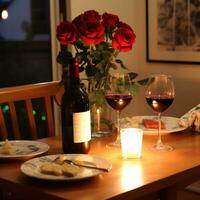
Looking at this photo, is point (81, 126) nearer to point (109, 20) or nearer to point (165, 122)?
point (109, 20)

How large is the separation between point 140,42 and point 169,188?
213cm

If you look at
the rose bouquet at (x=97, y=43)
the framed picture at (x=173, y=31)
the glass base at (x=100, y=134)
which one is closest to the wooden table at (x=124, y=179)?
the glass base at (x=100, y=134)

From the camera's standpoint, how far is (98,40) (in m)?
1.75

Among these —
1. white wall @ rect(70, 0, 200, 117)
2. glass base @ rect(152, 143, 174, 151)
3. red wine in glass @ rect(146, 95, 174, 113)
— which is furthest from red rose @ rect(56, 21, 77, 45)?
white wall @ rect(70, 0, 200, 117)

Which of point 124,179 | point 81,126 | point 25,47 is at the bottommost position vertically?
point 124,179

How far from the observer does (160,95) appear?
176 cm

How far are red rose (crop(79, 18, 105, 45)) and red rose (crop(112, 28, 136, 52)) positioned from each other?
0.07 meters

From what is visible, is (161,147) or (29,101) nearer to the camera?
(161,147)

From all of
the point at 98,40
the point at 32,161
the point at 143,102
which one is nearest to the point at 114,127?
the point at 98,40

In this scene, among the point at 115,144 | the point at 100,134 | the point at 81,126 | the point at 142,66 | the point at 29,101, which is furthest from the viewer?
the point at 142,66

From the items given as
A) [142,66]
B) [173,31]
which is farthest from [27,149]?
[142,66]

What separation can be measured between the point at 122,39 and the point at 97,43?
96mm

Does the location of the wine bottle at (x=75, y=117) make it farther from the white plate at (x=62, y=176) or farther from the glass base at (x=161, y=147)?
the glass base at (x=161, y=147)

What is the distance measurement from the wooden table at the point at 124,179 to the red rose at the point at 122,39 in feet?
1.21
